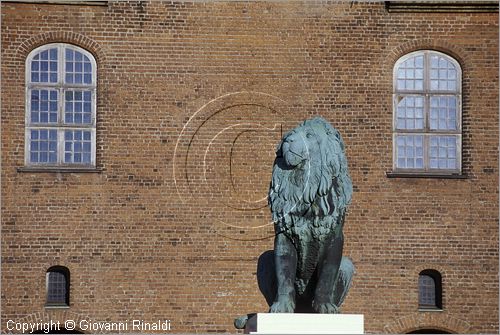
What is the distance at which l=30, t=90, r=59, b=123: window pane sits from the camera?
27.4 m

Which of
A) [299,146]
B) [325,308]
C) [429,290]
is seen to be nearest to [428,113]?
[429,290]

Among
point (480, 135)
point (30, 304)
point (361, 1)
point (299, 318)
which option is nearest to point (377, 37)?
point (361, 1)

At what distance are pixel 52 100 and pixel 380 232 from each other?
18.5 feet

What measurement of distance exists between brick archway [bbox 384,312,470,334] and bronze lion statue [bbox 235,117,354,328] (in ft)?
34.7

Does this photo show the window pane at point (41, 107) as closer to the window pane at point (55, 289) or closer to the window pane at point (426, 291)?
the window pane at point (55, 289)

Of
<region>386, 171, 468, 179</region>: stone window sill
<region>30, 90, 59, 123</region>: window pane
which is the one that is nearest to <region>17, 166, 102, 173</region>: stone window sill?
<region>30, 90, 59, 123</region>: window pane

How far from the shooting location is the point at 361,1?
2770 centimetres

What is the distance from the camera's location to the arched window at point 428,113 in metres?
27.9

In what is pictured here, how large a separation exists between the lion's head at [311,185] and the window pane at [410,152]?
37.1ft

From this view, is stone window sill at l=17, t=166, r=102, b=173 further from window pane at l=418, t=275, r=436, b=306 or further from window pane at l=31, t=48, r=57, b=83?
window pane at l=418, t=275, r=436, b=306

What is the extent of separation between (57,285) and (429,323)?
19.4 feet

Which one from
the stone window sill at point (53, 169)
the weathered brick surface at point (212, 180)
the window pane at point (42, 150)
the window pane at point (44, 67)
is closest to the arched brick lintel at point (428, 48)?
the weathered brick surface at point (212, 180)

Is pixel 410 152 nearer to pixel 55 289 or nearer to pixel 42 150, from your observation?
pixel 42 150

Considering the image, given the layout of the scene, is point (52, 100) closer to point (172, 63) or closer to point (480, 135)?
point (172, 63)
